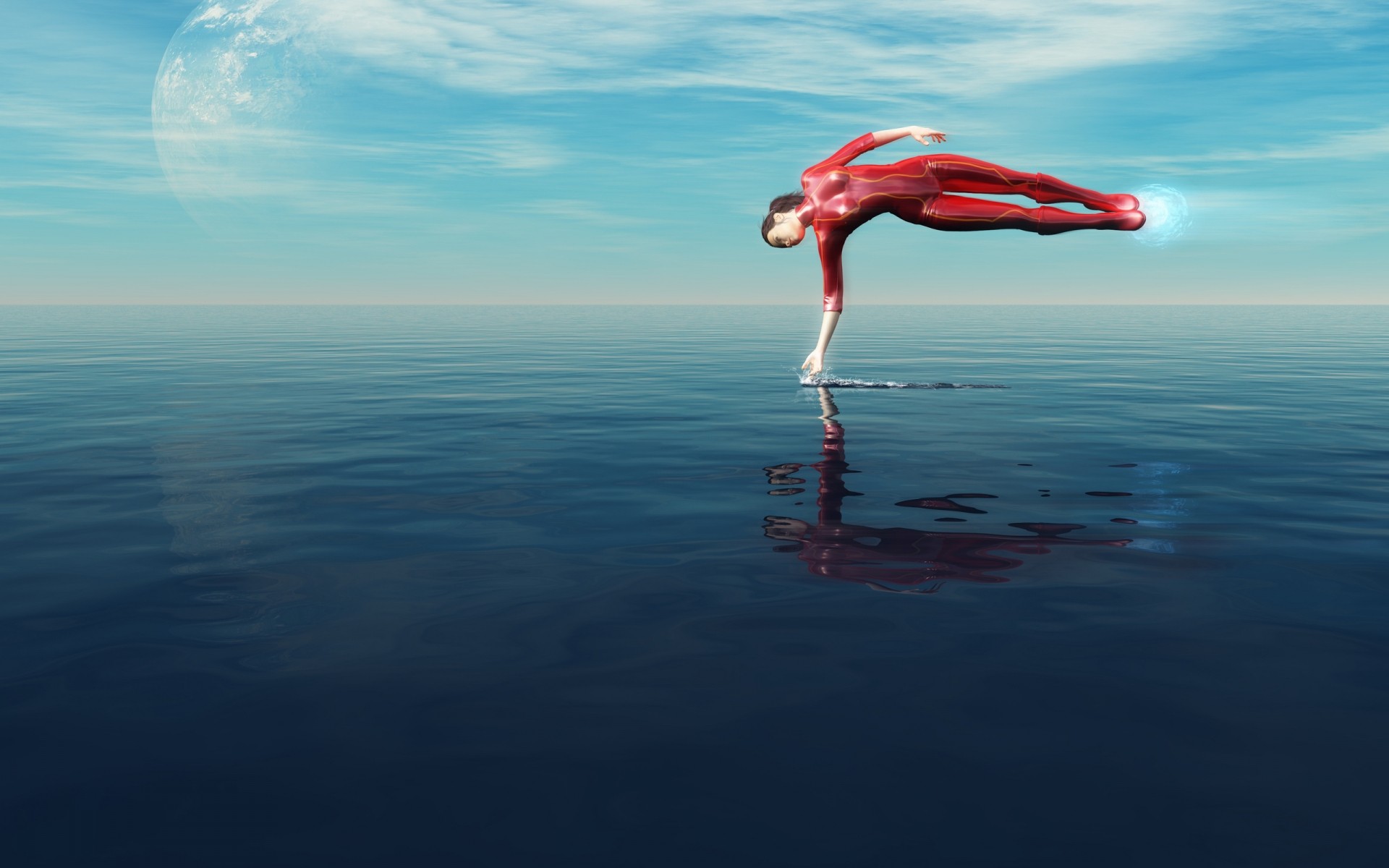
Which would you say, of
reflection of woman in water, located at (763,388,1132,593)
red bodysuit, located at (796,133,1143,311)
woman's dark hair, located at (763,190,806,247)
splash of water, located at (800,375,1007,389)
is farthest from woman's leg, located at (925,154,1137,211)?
reflection of woman in water, located at (763,388,1132,593)

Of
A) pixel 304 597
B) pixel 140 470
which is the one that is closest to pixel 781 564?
pixel 304 597

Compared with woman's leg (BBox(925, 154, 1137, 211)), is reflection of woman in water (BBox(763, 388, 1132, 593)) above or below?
below

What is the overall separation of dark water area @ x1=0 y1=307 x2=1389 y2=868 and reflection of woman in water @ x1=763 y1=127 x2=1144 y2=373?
268 centimetres

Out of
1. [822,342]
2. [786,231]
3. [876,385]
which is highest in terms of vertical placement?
[786,231]

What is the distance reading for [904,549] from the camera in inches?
257

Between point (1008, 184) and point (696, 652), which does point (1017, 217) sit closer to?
point (1008, 184)

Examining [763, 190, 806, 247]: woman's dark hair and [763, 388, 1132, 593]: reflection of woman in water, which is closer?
[763, 388, 1132, 593]: reflection of woman in water

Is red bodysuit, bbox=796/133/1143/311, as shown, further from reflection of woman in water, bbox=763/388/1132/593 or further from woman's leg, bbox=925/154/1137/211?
reflection of woman in water, bbox=763/388/1132/593

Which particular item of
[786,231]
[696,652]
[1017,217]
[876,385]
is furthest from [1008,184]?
[696,652]

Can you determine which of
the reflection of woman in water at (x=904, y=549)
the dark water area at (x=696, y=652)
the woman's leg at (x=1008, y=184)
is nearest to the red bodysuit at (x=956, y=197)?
the woman's leg at (x=1008, y=184)

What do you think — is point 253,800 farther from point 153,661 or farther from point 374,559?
point 374,559

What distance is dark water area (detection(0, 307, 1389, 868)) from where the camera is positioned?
10.5ft

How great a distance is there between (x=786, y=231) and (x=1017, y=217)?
283cm

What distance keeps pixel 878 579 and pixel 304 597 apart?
3.52 metres
